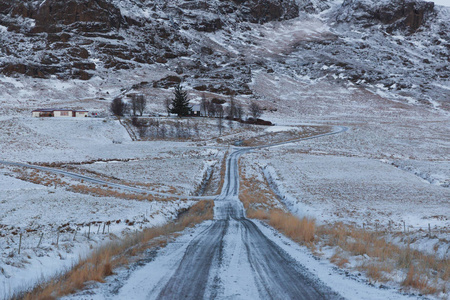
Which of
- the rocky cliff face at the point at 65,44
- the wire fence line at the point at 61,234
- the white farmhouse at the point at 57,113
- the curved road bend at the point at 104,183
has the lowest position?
the curved road bend at the point at 104,183

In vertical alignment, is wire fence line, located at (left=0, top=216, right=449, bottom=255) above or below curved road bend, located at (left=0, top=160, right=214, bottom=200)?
above

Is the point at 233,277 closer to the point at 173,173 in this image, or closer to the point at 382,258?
the point at 382,258

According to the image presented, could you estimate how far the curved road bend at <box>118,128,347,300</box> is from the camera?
5.25m

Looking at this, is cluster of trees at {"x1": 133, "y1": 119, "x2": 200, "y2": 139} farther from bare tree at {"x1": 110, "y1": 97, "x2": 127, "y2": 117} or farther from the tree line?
bare tree at {"x1": 110, "y1": 97, "x2": 127, "y2": 117}

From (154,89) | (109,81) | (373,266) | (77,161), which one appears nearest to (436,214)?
(373,266)

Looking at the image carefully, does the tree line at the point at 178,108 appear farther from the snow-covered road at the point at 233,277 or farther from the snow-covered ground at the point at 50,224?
the snow-covered road at the point at 233,277

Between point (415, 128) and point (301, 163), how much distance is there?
217 ft

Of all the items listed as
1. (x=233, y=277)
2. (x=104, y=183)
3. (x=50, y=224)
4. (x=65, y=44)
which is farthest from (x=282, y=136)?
(x=65, y=44)

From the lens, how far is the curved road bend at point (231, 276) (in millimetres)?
5254

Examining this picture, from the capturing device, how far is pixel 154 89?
12612 cm

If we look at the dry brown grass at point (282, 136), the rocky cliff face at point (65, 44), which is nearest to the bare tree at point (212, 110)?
the dry brown grass at point (282, 136)

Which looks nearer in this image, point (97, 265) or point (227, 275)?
point (227, 275)

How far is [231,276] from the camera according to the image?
621 centimetres

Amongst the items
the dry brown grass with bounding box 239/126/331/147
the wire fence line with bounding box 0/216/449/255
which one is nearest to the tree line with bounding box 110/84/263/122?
the dry brown grass with bounding box 239/126/331/147
